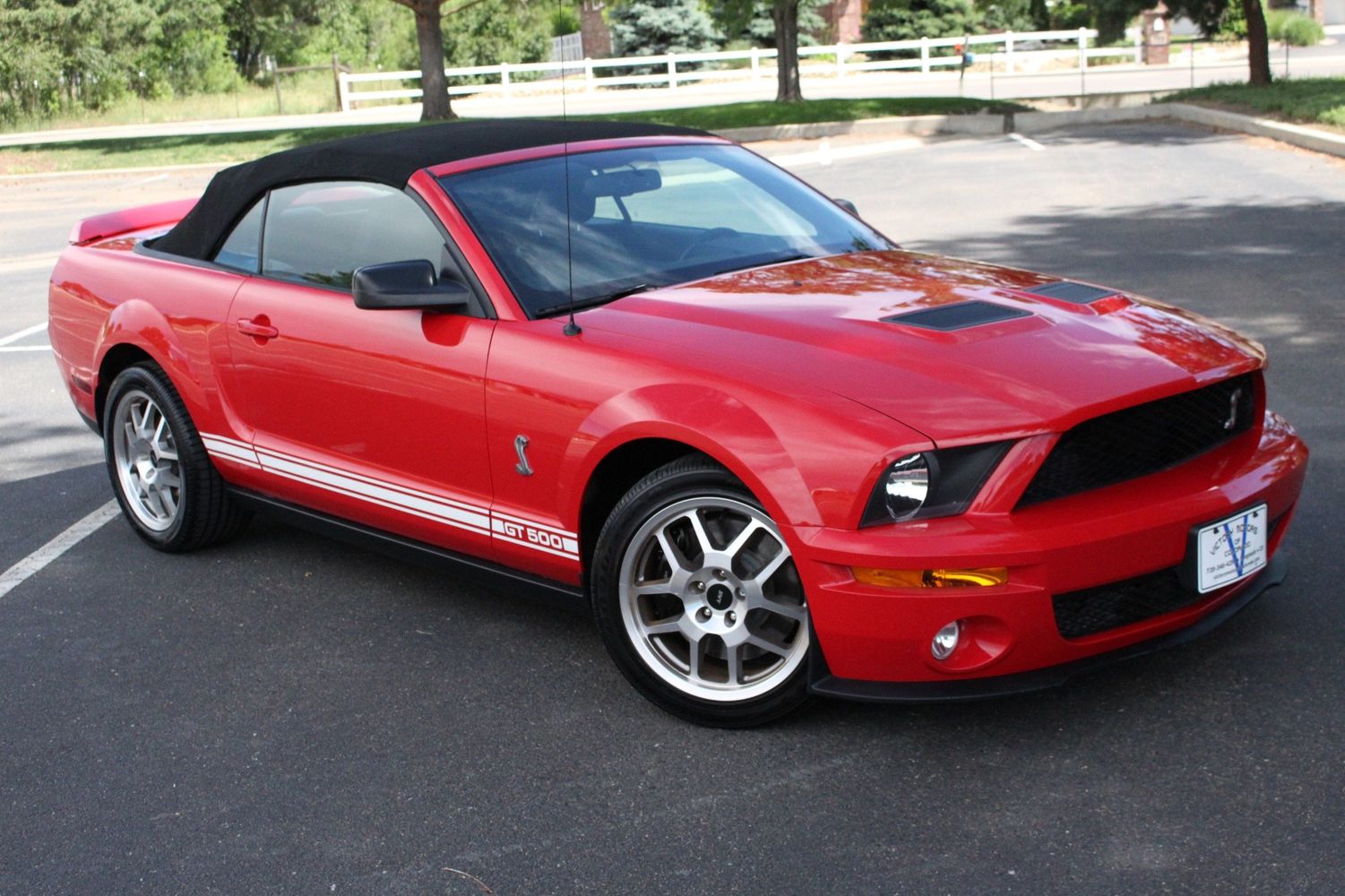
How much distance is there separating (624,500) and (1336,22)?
229 feet

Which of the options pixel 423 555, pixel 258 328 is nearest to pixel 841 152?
pixel 258 328

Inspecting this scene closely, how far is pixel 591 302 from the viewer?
439 cm

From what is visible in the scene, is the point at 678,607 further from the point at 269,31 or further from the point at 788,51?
the point at 269,31

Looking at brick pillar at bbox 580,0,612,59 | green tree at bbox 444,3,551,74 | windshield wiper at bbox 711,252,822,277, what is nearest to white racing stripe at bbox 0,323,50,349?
windshield wiper at bbox 711,252,822,277

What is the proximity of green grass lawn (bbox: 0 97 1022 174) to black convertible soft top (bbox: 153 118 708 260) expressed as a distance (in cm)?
1915

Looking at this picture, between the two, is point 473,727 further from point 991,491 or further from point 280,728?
point 991,491

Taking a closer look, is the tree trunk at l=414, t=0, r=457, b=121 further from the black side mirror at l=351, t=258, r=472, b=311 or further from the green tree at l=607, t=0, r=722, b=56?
the black side mirror at l=351, t=258, r=472, b=311

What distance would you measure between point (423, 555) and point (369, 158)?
132cm

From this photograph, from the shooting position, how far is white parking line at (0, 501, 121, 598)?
18.4 feet

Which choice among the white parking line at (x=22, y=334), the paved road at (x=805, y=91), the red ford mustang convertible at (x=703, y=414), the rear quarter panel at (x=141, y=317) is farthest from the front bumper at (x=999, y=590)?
the paved road at (x=805, y=91)

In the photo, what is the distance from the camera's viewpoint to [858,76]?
40625 mm

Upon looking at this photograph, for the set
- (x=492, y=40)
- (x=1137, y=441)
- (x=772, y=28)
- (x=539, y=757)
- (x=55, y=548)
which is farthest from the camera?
(x=492, y=40)

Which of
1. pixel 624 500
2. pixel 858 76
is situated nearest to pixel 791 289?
pixel 624 500

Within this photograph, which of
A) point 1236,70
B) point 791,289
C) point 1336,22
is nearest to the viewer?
point 791,289
